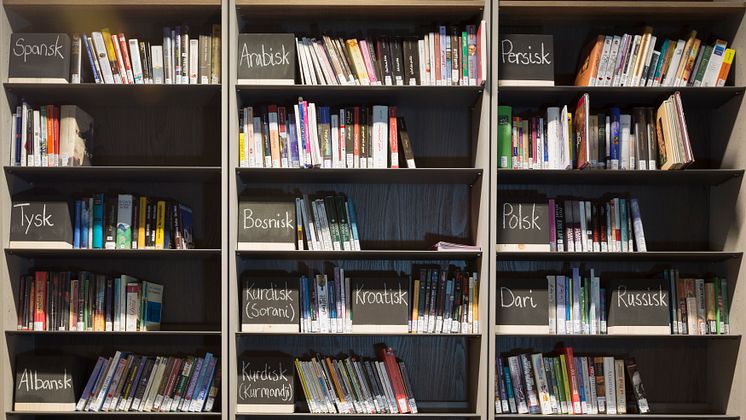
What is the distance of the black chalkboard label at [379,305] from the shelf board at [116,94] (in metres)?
1.00

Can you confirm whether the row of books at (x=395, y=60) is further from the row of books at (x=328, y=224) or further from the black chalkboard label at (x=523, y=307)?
the black chalkboard label at (x=523, y=307)

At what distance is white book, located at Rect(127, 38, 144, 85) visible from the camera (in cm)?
319

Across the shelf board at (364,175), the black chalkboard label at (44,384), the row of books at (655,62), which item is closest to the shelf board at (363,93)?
the shelf board at (364,175)

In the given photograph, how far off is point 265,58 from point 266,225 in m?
0.67

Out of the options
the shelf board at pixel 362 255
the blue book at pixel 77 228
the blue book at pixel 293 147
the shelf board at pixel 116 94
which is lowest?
the shelf board at pixel 362 255

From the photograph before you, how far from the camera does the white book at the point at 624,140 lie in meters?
3.22

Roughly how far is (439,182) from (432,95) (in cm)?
40

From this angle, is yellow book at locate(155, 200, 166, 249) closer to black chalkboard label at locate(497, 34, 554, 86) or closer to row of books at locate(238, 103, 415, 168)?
row of books at locate(238, 103, 415, 168)

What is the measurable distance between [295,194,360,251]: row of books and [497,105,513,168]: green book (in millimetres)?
648

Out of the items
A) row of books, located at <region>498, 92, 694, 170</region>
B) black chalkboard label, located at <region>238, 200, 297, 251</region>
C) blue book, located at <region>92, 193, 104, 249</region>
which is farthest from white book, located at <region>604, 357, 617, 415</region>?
blue book, located at <region>92, 193, 104, 249</region>

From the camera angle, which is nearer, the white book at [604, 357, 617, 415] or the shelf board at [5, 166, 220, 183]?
the shelf board at [5, 166, 220, 183]

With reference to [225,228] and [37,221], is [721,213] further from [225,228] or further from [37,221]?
[37,221]

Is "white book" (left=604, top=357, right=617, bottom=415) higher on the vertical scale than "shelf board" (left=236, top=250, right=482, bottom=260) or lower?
lower

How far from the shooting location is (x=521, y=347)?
3.42 meters
